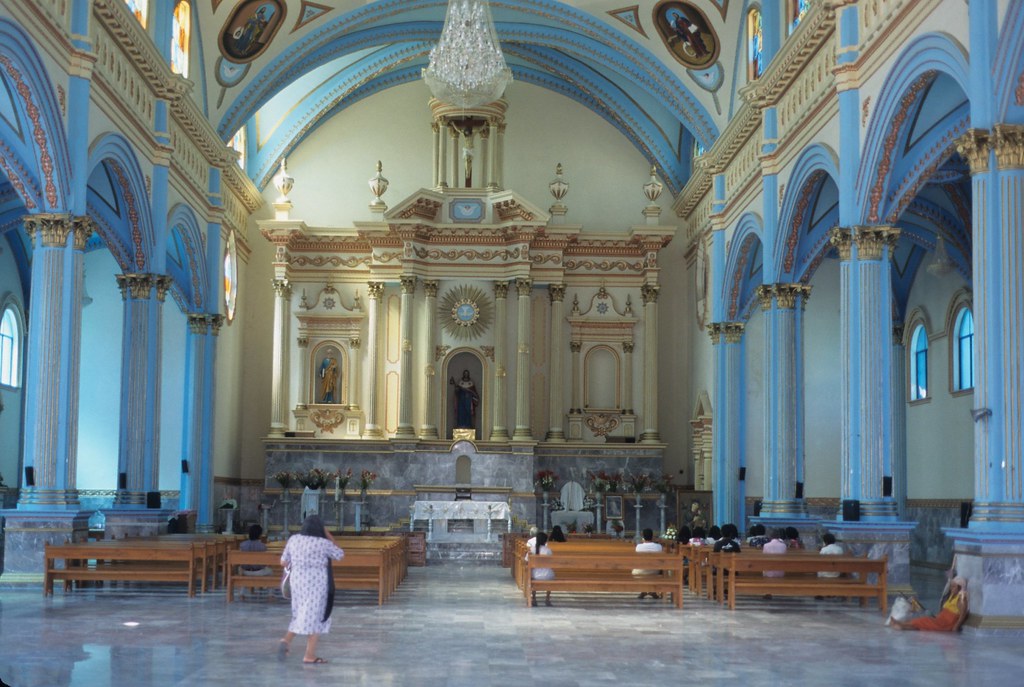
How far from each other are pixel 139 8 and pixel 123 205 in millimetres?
3602

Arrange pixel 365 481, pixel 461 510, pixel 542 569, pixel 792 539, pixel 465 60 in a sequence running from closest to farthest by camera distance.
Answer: pixel 542 569 → pixel 792 539 → pixel 465 60 → pixel 461 510 → pixel 365 481

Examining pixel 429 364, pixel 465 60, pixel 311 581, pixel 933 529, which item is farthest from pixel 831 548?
pixel 429 364

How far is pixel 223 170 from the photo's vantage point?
2888cm

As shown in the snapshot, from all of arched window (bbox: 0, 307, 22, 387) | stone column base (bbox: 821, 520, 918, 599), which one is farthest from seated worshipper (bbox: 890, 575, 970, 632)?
arched window (bbox: 0, 307, 22, 387)

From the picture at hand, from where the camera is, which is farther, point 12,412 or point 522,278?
point 522,278

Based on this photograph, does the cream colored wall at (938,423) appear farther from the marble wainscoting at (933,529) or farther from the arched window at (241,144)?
the arched window at (241,144)

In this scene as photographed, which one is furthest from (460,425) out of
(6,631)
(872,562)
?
(6,631)

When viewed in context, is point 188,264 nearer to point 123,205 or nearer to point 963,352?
point 123,205

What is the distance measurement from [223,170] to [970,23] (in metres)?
19.2

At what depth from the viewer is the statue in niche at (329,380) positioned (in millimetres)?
32750

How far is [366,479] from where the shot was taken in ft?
101

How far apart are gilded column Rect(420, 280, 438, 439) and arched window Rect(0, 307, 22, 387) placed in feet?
31.9

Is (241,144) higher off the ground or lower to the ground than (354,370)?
higher

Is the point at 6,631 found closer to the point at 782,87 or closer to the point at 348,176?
the point at 782,87
